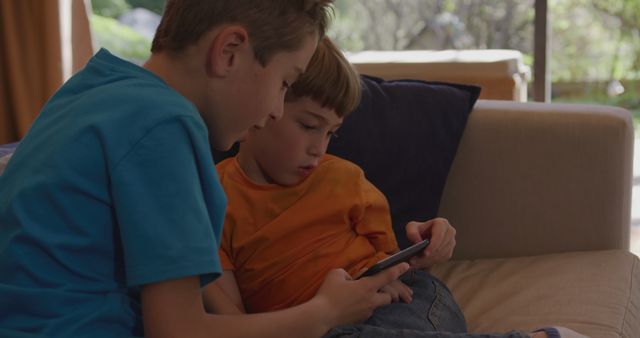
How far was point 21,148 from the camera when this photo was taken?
1.35 metres

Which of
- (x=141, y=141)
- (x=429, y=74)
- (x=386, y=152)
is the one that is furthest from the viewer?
(x=429, y=74)

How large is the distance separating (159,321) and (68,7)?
279cm

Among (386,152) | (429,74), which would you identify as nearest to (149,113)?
(386,152)

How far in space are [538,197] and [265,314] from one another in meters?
1.07

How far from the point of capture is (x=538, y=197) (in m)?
2.27

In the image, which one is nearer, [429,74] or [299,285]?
[299,285]

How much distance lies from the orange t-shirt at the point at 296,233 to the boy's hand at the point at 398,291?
0.27ft

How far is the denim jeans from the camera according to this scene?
1534 millimetres

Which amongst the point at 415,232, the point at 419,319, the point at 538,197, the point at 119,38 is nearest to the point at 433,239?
the point at 415,232

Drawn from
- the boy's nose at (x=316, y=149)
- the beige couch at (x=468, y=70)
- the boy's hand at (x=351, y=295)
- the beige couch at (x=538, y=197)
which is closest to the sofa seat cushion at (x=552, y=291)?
the beige couch at (x=538, y=197)

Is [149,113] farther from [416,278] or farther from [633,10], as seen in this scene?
[633,10]

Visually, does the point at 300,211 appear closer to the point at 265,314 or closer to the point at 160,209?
the point at 265,314

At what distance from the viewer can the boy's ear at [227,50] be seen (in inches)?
51.0

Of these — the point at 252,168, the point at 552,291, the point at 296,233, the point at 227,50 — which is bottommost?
the point at 552,291
